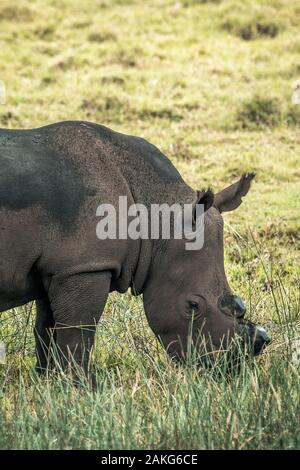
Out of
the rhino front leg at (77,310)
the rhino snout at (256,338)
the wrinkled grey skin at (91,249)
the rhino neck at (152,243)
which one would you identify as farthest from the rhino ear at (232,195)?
the rhino front leg at (77,310)

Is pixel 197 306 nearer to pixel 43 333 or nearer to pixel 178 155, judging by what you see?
pixel 43 333

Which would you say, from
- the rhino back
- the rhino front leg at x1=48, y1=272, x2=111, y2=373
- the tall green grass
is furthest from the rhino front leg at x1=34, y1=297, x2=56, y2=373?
the rhino back

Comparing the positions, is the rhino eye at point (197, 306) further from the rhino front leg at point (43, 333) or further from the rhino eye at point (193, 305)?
the rhino front leg at point (43, 333)

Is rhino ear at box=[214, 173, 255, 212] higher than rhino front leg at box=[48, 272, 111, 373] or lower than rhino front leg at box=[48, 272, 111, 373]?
higher

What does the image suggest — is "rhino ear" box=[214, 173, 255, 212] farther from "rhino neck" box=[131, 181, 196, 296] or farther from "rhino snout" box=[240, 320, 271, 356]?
"rhino snout" box=[240, 320, 271, 356]

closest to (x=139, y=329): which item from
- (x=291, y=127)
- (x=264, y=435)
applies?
(x=264, y=435)

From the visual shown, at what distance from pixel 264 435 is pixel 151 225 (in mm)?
1505

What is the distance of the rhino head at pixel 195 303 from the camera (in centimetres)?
603

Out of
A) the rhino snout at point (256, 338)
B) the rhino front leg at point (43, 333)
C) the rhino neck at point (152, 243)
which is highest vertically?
the rhino neck at point (152, 243)

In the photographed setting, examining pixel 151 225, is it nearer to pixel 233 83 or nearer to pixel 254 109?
pixel 254 109

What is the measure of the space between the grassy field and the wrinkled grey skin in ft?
0.96

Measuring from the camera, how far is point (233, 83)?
45.6 ft

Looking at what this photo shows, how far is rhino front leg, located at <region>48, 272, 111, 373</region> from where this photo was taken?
18.7 feet

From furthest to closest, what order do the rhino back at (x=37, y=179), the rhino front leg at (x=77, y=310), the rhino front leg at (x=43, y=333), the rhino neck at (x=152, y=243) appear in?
the rhino front leg at (x=43, y=333), the rhino neck at (x=152, y=243), the rhino front leg at (x=77, y=310), the rhino back at (x=37, y=179)
